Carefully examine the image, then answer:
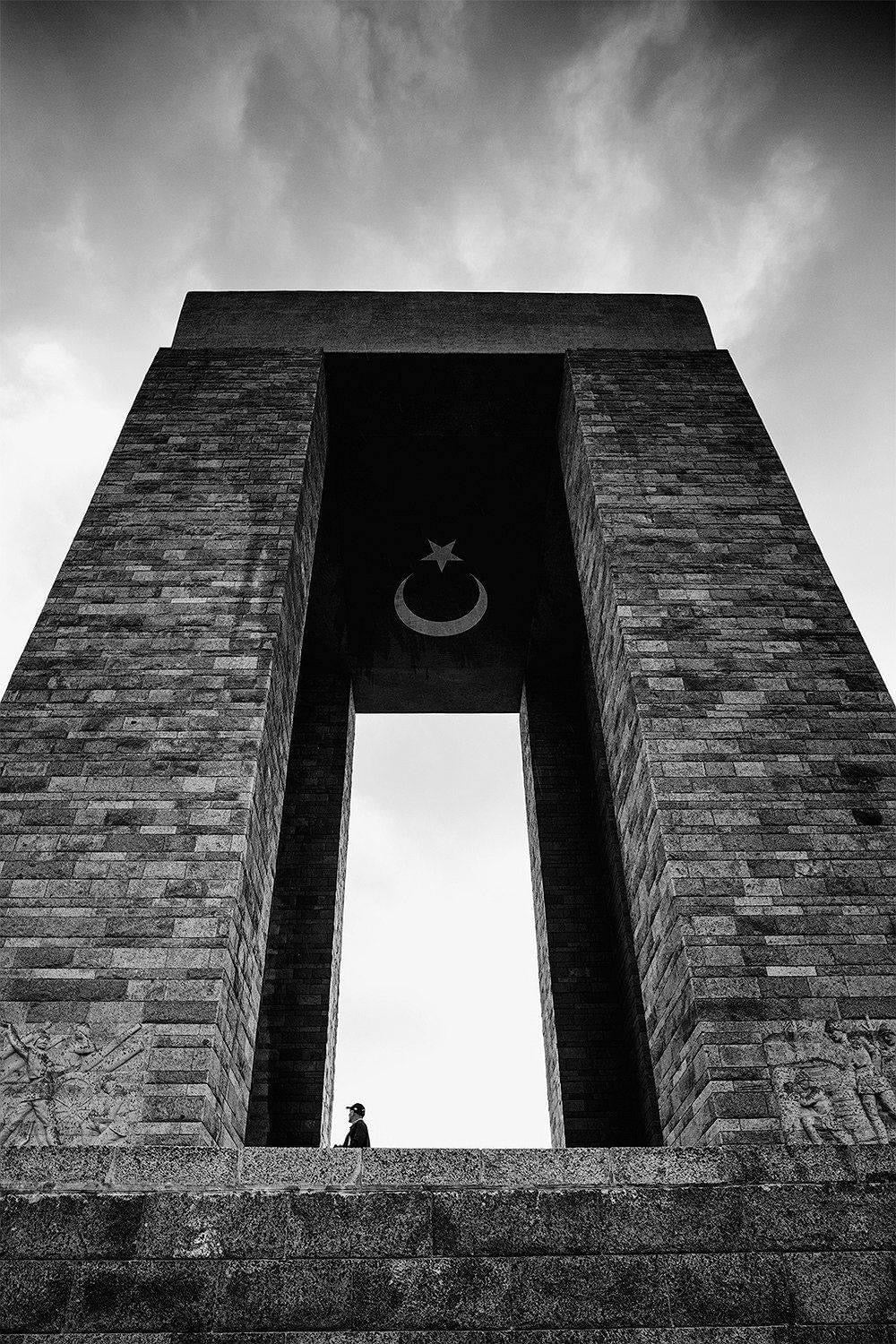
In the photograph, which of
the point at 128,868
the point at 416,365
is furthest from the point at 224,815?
the point at 416,365

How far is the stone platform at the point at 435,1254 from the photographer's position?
2830mm

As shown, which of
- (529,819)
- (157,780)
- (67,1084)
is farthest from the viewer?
(529,819)

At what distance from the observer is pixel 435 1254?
2.98m

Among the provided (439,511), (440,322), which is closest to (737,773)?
(439,511)

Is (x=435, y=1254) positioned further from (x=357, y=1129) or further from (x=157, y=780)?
(x=357, y=1129)

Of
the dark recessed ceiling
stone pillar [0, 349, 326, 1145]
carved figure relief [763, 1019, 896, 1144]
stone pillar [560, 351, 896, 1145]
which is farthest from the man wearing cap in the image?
the dark recessed ceiling

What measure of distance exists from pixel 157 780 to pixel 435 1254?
368 centimetres

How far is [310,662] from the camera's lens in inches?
502

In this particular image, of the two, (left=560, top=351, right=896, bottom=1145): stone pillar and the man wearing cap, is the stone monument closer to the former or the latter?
(left=560, top=351, right=896, bottom=1145): stone pillar

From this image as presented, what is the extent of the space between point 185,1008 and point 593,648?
465 centimetres

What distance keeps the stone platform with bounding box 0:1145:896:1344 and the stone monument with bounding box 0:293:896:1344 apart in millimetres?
13

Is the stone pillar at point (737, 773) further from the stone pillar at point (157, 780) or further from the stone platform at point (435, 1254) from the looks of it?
the stone pillar at point (157, 780)

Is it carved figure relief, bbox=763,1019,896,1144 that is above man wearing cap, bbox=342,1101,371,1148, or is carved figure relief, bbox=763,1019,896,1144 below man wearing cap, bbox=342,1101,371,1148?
below

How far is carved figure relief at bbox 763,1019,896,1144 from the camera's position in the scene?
449 cm
